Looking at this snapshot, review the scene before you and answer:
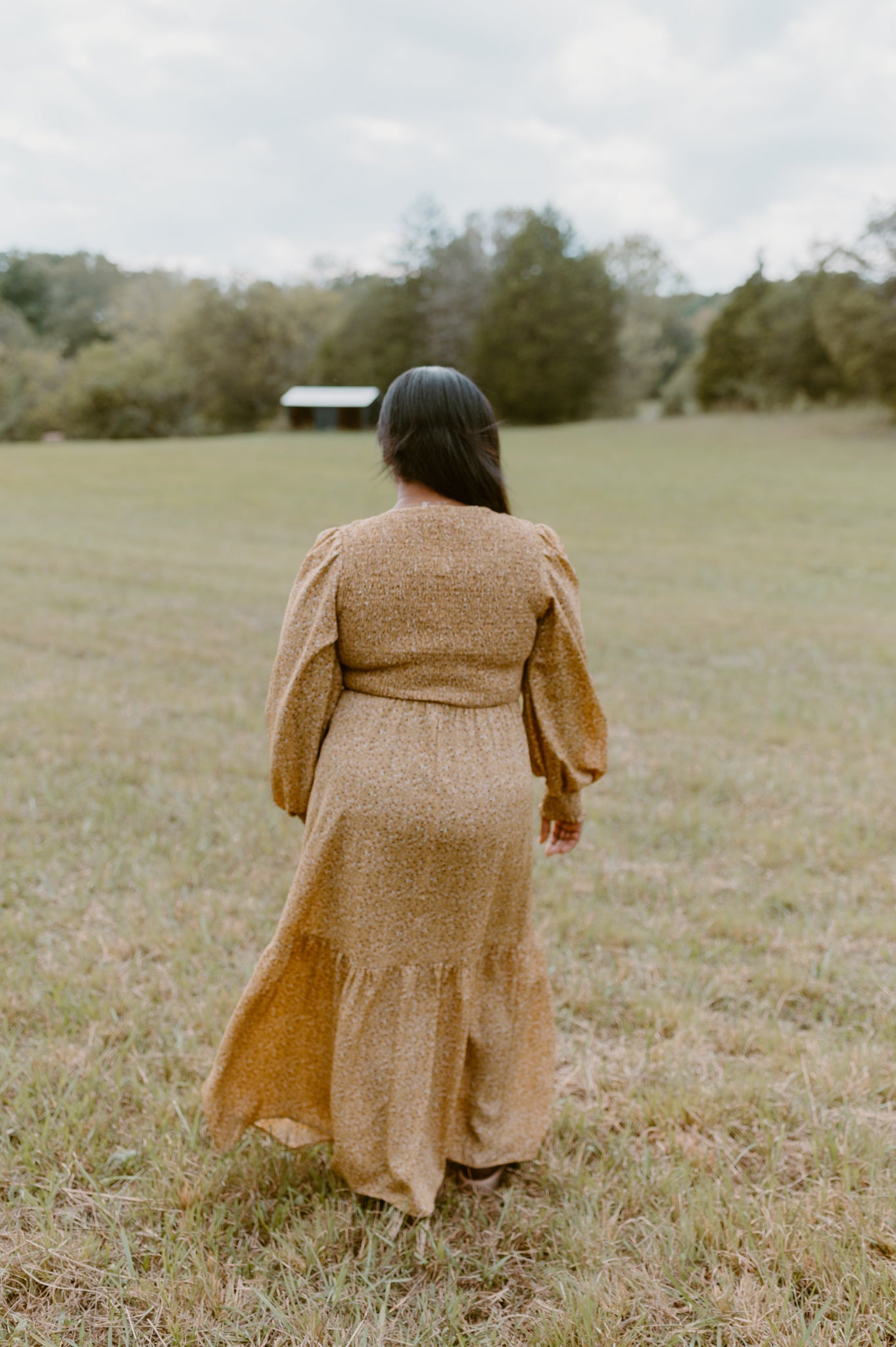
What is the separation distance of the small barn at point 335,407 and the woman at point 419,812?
47.3 metres

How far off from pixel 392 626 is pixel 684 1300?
5.17 feet

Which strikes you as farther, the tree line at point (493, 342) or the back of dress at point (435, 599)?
the tree line at point (493, 342)

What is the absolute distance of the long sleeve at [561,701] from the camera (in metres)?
2.16

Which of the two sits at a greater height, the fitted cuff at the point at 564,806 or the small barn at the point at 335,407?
the small barn at the point at 335,407

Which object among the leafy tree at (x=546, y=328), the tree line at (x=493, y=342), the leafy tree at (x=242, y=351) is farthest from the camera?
the leafy tree at (x=242, y=351)

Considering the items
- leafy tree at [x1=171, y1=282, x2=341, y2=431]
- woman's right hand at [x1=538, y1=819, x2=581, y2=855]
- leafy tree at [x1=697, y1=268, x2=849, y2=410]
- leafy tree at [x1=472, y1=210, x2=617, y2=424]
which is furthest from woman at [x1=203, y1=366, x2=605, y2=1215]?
leafy tree at [x1=171, y1=282, x2=341, y2=431]

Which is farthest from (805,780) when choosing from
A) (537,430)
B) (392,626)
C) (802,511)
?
(537,430)

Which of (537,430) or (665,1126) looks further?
(537,430)

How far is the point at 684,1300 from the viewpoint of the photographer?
6.68 feet

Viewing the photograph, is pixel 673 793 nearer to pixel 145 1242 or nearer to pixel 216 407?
pixel 145 1242

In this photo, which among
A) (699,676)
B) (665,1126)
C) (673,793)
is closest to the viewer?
(665,1126)

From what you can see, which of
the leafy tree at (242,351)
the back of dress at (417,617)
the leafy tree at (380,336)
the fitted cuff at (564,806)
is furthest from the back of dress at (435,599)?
the leafy tree at (242,351)

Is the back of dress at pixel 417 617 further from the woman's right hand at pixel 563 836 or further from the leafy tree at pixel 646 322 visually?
the leafy tree at pixel 646 322

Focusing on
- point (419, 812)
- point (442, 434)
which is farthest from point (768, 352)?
point (419, 812)
